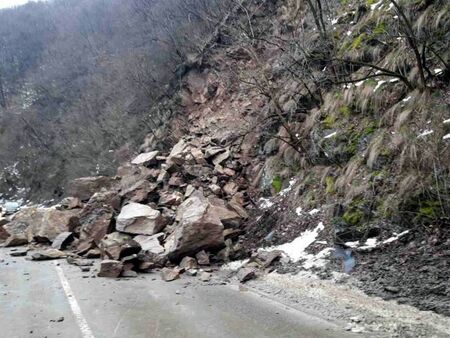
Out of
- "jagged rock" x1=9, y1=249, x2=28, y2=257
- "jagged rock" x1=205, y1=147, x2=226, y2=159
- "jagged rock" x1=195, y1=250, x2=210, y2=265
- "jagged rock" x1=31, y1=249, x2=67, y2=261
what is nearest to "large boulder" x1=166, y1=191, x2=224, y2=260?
"jagged rock" x1=195, y1=250, x2=210, y2=265

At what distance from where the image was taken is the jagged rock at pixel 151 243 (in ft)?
34.5

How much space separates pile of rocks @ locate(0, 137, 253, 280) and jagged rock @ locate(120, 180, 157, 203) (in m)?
0.03

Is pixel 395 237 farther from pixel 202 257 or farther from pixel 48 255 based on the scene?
pixel 48 255

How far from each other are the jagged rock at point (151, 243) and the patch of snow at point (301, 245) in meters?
2.89

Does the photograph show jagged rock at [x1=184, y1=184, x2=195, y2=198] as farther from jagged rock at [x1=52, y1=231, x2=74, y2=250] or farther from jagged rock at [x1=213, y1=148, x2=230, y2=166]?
jagged rock at [x1=52, y1=231, x2=74, y2=250]

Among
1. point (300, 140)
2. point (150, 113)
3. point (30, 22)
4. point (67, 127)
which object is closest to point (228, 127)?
point (300, 140)

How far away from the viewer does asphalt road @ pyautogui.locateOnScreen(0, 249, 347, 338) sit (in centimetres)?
564

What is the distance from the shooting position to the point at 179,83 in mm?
25375

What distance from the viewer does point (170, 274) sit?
8.93 metres

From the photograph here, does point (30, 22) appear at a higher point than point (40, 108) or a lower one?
higher

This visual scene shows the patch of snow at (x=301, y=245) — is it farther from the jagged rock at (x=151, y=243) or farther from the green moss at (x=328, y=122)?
the green moss at (x=328, y=122)

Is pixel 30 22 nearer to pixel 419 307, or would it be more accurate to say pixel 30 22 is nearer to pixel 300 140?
pixel 300 140

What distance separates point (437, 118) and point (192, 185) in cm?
799

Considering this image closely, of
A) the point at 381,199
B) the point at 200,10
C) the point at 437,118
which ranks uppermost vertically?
the point at 200,10
